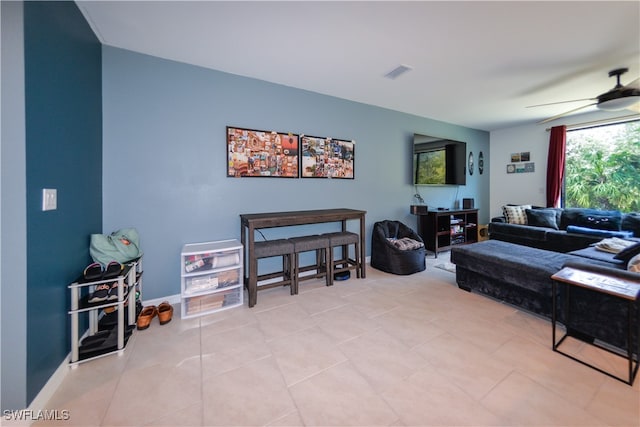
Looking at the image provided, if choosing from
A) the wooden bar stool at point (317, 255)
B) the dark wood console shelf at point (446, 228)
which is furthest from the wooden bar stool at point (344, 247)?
the dark wood console shelf at point (446, 228)

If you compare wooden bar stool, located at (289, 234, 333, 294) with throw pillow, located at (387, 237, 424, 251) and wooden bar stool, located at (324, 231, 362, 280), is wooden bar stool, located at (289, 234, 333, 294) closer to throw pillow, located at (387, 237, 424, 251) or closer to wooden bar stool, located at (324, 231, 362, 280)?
wooden bar stool, located at (324, 231, 362, 280)

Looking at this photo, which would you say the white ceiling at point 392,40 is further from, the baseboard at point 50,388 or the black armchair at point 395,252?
the baseboard at point 50,388

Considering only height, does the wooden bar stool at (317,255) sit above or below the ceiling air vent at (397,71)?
below

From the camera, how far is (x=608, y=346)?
182 cm

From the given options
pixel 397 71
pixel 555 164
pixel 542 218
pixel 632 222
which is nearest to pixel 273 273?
pixel 397 71

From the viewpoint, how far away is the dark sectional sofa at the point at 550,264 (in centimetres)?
179

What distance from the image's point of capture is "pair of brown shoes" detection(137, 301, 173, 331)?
208 centimetres

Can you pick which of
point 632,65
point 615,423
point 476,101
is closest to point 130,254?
point 615,423

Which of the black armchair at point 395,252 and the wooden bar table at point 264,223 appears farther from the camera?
the black armchair at point 395,252

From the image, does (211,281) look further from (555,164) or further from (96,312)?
(555,164)

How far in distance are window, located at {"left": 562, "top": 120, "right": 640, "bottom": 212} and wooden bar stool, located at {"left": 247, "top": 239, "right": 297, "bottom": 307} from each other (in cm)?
564

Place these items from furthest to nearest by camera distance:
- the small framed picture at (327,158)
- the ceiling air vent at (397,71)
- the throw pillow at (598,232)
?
the throw pillow at (598,232) < the small framed picture at (327,158) < the ceiling air vent at (397,71)

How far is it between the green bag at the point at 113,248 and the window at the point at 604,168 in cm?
706

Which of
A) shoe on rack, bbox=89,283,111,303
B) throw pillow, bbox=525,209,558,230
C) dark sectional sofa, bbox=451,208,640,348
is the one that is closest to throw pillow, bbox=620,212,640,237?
dark sectional sofa, bbox=451,208,640,348
